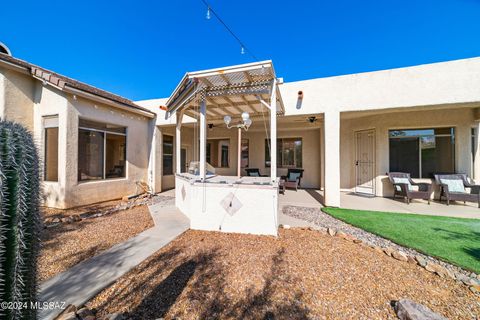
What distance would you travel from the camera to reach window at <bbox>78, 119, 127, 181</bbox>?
6766 millimetres

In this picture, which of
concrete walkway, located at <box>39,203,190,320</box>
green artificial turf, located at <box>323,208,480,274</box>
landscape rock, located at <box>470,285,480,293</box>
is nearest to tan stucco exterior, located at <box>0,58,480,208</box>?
green artificial turf, located at <box>323,208,480,274</box>

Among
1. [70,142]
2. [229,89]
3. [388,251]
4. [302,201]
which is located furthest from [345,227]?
[70,142]

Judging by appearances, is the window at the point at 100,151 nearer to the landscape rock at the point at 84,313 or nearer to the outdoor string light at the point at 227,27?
the outdoor string light at the point at 227,27

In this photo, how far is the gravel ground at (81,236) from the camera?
3117 mm

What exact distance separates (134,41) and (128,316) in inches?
452

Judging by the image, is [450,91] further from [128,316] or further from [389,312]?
[128,316]

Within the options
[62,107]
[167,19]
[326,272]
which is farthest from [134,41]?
[326,272]

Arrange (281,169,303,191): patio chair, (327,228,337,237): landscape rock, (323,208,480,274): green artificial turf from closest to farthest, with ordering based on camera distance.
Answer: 1. (323,208,480,274): green artificial turf
2. (327,228,337,237): landscape rock
3. (281,169,303,191): patio chair

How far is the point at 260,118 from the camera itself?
8.23 metres

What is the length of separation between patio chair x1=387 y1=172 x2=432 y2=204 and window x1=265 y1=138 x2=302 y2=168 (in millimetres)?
4287

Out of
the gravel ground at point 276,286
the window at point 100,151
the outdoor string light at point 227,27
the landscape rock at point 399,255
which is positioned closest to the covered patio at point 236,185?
the gravel ground at point 276,286

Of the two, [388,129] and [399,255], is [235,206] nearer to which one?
[399,255]

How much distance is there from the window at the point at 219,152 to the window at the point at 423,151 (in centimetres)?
866

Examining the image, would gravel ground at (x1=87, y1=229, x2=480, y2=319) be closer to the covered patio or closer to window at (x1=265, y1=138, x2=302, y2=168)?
the covered patio
